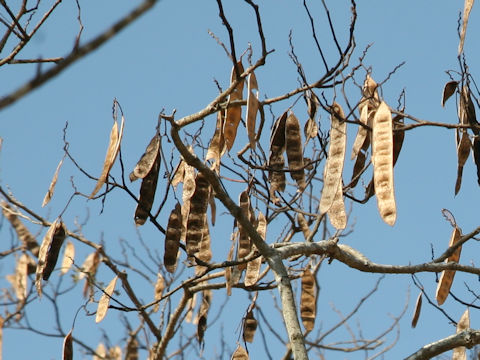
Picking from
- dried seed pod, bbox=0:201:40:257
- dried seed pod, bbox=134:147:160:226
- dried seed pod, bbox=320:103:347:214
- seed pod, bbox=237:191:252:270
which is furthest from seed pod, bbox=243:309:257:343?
dried seed pod, bbox=0:201:40:257

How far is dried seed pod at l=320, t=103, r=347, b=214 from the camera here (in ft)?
8.24

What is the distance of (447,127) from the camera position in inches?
120

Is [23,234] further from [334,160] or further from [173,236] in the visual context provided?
[334,160]

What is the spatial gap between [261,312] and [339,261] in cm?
321

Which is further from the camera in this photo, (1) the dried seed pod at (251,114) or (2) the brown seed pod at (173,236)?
(2) the brown seed pod at (173,236)

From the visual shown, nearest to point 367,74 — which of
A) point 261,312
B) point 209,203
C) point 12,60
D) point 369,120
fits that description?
point 369,120

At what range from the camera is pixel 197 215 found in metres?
2.98

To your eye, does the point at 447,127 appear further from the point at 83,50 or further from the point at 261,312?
the point at 261,312

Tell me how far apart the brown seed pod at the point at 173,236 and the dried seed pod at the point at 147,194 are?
0.38ft

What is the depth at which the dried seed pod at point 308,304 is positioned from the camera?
3.45m

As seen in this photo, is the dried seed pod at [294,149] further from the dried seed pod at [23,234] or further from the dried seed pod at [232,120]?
the dried seed pod at [23,234]

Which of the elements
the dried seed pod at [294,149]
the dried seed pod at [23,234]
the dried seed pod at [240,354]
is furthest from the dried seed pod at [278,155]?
the dried seed pod at [23,234]

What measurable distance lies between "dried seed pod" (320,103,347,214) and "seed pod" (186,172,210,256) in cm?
52

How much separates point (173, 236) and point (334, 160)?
0.73 metres
